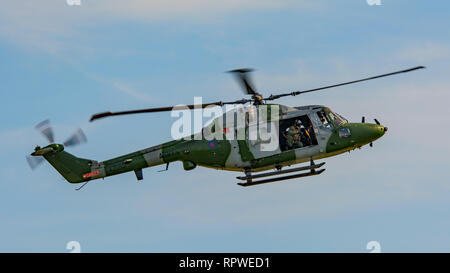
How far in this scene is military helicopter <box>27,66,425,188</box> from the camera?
3309cm

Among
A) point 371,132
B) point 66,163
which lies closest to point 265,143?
point 371,132

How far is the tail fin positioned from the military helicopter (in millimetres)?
782

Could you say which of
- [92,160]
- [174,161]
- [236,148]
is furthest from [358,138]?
[92,160]

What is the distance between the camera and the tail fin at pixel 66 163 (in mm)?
34625

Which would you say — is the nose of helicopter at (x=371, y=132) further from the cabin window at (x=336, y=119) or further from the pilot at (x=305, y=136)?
the pilot at (x=305, y=136)

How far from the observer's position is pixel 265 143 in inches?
1310

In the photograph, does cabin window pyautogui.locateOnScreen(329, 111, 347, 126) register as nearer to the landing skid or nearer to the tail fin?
the landing skid

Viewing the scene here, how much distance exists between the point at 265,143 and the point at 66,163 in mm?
7731

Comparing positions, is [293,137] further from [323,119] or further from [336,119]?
[336,119]

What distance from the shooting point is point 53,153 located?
115 ft
